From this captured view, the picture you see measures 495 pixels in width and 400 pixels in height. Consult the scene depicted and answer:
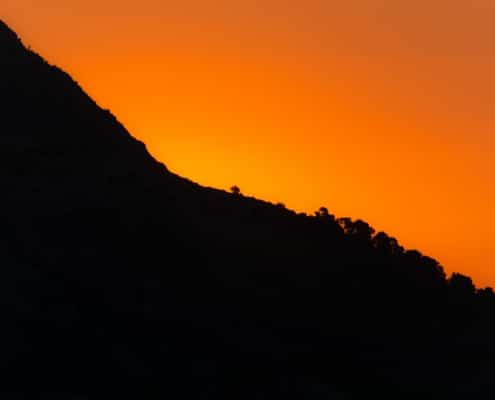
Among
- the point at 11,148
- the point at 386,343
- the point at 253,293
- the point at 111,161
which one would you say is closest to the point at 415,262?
the point at 386,343

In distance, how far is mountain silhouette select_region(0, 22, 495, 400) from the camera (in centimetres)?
6794

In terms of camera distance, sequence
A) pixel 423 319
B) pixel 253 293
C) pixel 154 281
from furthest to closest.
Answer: pixel 423 319, pixel 253 293, pixel 154 281

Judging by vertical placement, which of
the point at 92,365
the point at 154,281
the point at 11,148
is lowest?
the point at 92,365

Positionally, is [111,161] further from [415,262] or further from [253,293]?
[415,262]

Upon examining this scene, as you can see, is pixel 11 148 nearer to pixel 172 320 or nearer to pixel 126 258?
pixel 126 258

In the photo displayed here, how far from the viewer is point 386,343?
3639 inches

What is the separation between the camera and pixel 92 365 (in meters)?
65.9

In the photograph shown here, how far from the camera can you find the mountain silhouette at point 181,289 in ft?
223

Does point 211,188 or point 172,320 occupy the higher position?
point 211,188

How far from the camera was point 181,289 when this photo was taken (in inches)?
3199

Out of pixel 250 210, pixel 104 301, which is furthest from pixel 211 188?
pixel 104 301

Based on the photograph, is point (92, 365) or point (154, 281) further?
point (154, 281)

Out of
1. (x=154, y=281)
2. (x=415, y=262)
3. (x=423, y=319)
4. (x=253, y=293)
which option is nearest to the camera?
(x=154, y=281)

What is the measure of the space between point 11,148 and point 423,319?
40197 mm
